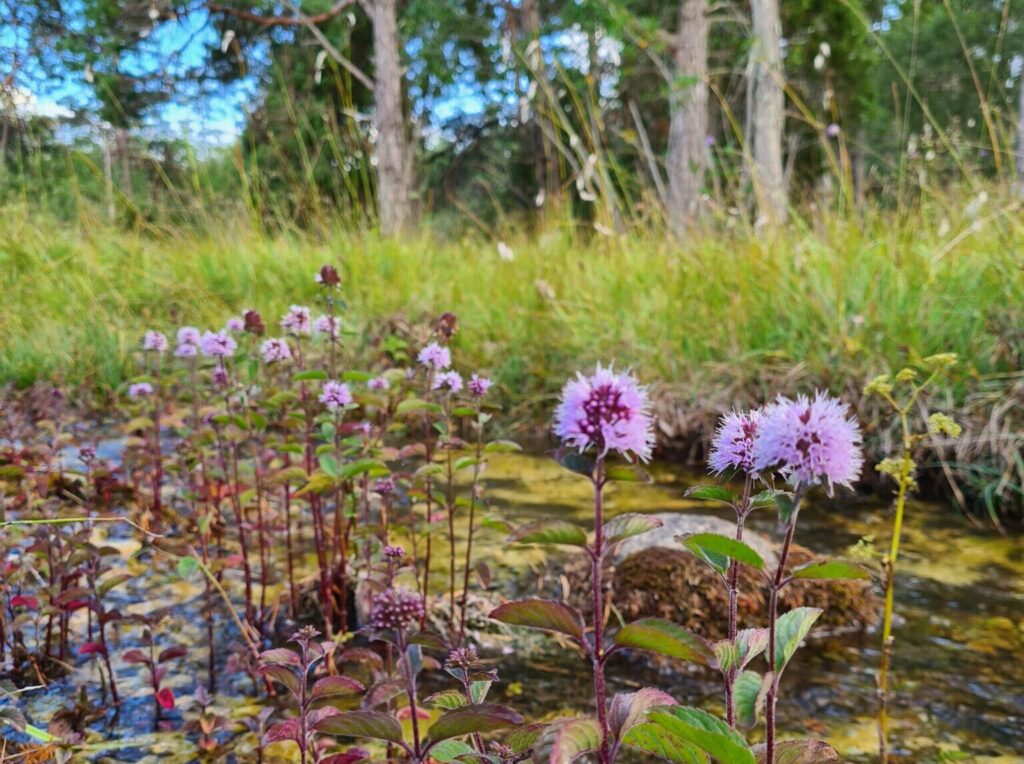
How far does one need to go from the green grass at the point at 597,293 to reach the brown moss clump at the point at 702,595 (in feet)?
2.68

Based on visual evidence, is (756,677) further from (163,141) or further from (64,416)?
(163,141)

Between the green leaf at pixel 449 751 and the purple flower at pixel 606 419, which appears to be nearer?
the purple flower at pixel 606 419

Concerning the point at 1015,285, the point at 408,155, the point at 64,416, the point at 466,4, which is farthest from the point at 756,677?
the point at 466,4

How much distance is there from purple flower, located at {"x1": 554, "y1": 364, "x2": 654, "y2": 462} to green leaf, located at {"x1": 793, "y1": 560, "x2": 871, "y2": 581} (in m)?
0.19

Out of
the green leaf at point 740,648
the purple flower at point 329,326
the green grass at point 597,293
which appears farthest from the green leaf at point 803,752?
the green grass at point 597,293

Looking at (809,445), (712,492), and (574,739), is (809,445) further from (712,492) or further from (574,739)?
(574,739)

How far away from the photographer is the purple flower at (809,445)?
0.69 meters

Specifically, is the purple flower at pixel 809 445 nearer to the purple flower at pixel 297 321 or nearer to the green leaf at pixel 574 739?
the green leaf at pixel 574 739

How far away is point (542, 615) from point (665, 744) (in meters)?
0.19

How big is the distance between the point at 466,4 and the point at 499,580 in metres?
16.5

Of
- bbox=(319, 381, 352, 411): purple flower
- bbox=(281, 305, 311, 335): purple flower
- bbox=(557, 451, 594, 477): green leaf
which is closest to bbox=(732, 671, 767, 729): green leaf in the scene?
bbox=(557, 451, 594, 477): green leaf

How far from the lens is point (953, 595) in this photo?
229 centimetres

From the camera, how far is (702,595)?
7.13ft

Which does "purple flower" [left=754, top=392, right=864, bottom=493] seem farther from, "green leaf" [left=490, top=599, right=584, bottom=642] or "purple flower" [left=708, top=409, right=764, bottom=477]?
"green leaf" [left=490, top=599, right=584, bottom=642]
